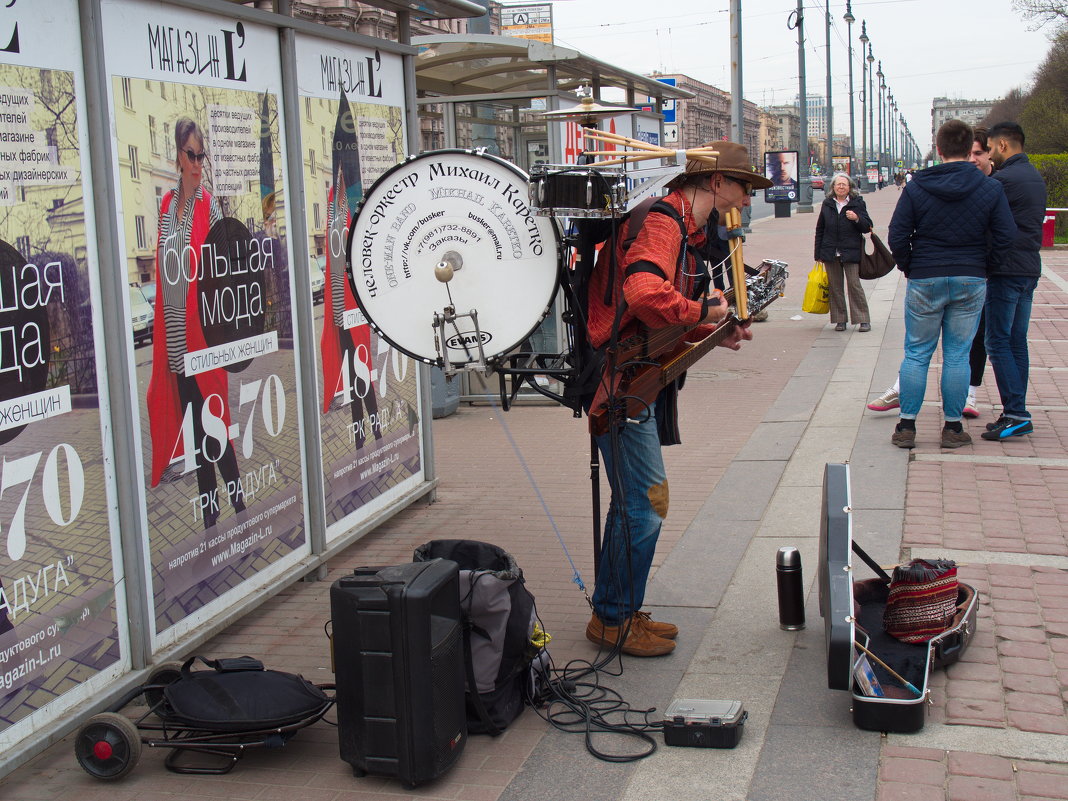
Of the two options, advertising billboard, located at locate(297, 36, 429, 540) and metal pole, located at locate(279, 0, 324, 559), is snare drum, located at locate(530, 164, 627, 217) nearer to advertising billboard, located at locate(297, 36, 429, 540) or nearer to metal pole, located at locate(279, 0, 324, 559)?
advertising billboard, located at locate(297, 36, 429, 540)

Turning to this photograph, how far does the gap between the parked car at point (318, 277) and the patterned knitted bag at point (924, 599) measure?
2858 mm

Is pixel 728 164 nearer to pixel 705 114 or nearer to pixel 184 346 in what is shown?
pixel 184 346

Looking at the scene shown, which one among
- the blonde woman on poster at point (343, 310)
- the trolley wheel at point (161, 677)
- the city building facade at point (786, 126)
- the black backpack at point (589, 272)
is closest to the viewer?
the trolley wheel at point (161, 677)

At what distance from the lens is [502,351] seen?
4.08m

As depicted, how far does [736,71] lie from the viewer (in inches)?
895

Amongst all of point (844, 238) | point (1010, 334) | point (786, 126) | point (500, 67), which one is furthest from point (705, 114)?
point (1010, 334)

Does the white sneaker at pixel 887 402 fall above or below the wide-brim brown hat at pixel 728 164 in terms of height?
below

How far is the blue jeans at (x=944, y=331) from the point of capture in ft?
23.7

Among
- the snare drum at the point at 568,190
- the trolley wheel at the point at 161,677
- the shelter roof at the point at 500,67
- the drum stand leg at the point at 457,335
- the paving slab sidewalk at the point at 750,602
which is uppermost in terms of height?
the shelter roof at the point at 500,67

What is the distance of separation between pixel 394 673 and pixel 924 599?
199 cm

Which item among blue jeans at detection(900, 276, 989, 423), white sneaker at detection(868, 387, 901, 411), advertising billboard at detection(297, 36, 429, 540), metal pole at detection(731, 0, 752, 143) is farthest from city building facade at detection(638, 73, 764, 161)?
advertising billboard at detection(297, 36, 429, 540)

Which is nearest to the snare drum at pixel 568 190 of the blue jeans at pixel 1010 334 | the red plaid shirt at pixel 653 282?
the red plaid shirt at pixel 653 282

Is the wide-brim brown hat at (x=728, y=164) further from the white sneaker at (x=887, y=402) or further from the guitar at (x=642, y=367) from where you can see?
the white sneaker at (x=887, y=402)

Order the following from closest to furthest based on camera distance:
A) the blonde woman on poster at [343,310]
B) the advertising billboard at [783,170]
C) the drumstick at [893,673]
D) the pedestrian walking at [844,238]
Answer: the drumstick at [893,673], the blonde woman on poster at [343,310], the pedestrian walking at [844,238], the advertising billboard at [783,170]
